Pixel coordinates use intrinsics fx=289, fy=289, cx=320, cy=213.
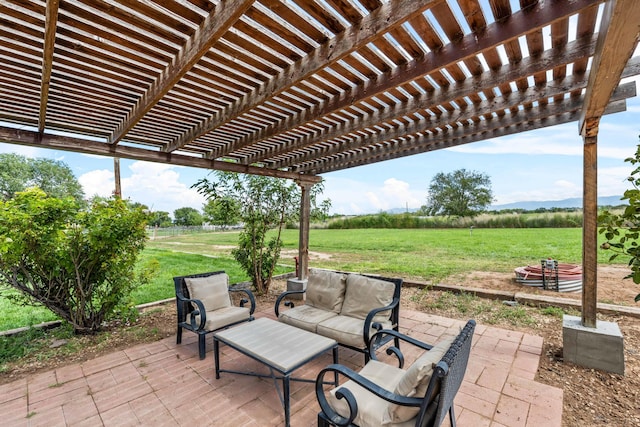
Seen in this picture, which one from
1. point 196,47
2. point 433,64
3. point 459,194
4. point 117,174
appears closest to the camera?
point 196,47

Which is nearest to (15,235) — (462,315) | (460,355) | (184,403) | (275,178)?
(184,403)

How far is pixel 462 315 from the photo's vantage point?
4578 mm

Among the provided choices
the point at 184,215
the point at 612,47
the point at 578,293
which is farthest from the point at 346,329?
the point at 184,215

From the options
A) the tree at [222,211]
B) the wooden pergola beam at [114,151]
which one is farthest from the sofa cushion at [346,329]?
the tree at [222,211]

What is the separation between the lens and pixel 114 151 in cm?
377

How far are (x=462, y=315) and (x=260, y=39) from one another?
15.3 feet

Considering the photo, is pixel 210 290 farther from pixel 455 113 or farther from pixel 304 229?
pixel 455 113

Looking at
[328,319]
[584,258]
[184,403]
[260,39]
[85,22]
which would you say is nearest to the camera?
[85,22]

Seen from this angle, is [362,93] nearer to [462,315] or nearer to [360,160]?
[360,160]

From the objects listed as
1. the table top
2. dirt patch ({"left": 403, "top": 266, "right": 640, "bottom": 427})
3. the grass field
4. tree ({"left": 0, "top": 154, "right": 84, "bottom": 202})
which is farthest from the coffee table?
tree ({"left": 0, "top": 154, "right": 84, "bottom": 202})

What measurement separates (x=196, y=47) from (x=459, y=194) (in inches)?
1126

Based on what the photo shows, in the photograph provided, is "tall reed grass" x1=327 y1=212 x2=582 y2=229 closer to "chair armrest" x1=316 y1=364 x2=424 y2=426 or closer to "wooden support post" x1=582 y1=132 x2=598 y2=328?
"wooden support post" x1=582 y1=132 x2=598 y2=328

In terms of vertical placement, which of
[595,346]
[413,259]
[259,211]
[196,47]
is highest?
[196,47]

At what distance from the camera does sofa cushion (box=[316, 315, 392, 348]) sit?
2.87m
